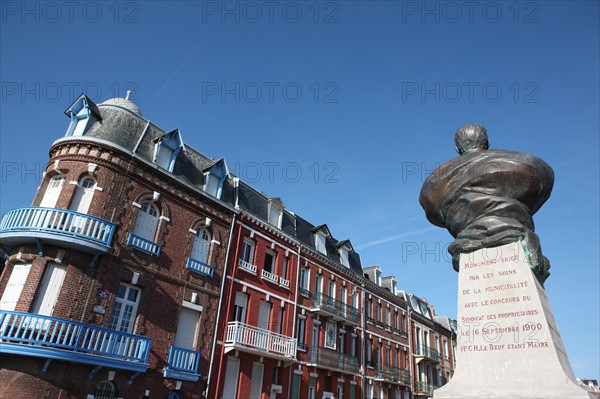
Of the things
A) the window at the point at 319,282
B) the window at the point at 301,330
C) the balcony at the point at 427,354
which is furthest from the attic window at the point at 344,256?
the balcony at the point at 427,354

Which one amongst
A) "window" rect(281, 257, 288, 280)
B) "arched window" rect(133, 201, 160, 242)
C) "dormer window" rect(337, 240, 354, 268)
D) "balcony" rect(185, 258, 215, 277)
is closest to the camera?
"arched window" rect(133, 201, 160, 242)

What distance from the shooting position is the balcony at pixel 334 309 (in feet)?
81.2

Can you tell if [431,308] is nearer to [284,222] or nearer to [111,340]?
[284,222]

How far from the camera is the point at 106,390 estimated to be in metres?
14.1

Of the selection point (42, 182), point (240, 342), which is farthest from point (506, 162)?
point (42, 182)

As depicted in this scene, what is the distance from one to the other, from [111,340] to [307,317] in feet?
41.1

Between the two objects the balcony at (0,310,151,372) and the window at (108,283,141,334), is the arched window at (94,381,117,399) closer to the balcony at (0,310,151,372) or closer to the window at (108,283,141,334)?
the balcony at (0,310,151,372)

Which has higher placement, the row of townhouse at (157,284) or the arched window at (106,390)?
the row of townhouse at (157,284)

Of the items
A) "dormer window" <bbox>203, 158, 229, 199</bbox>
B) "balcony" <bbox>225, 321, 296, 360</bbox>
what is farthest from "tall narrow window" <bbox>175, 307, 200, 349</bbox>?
"dormer window" <bbox>203, 158, 229, 199</bbox>

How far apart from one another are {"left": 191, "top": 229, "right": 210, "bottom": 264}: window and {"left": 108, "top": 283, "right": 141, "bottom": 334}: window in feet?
11.1

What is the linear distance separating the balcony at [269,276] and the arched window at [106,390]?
30.5ft

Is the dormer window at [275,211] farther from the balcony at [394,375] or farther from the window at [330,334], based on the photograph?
the balcony at [394,375]

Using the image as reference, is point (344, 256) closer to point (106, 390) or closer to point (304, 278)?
point (304, 278)

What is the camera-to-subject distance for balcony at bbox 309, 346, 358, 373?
23.5 m
